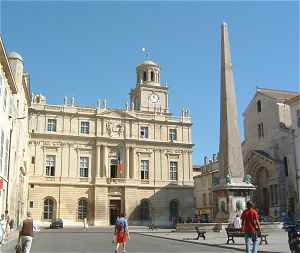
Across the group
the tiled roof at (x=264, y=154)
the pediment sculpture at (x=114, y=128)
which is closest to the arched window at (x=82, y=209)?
the pediment sculpture at (x=114, y=128)

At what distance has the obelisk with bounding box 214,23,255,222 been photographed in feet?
92.8

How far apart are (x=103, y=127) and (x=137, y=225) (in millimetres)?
12660

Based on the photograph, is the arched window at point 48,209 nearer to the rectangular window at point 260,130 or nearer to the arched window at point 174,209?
the arched window at point 174,209

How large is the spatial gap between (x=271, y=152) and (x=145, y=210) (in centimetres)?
1715

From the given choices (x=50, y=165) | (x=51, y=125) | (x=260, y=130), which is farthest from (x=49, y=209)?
(x=260, y=130)

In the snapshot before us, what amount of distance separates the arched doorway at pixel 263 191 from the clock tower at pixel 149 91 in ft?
57.1

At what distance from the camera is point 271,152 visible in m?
50.9

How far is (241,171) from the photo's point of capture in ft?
95.4

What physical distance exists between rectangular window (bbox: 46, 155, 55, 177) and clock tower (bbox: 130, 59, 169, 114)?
15006 mm

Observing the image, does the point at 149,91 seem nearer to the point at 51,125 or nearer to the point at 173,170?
the point at 173,170

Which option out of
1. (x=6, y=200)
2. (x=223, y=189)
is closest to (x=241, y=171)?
(x=223, y=189)

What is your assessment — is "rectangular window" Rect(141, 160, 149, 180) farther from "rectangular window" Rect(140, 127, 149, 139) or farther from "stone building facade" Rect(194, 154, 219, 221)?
"stone building facade" Rect(194, 154, 219, 221)

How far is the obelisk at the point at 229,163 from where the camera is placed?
2830cm

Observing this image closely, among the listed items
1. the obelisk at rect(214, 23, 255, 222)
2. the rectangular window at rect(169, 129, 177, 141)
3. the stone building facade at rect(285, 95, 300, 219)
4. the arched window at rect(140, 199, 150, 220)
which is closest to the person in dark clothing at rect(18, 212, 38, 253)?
the obelisk at rect(214, 23, 255, 222)
